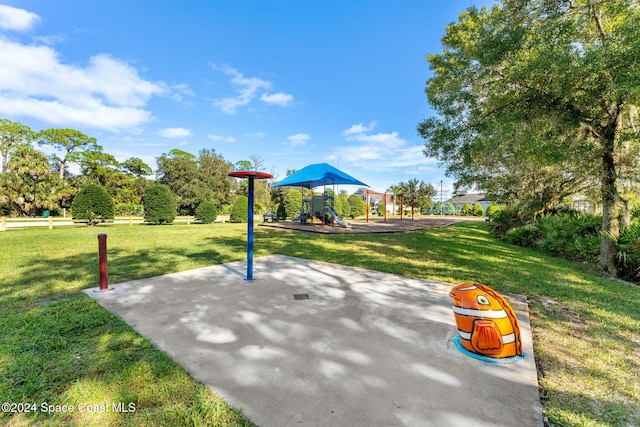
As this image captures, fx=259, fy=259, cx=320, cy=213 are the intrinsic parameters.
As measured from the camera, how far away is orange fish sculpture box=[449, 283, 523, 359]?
219cm

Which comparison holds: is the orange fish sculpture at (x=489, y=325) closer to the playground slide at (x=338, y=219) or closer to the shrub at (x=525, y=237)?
the shrub at (x=525, y=237)

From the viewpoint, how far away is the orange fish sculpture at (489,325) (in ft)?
7.18

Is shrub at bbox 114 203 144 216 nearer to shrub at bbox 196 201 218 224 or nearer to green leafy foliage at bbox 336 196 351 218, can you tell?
shrub at bbox 196 201 218 224

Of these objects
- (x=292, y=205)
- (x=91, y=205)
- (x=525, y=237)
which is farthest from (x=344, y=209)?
(x=91, y=205)

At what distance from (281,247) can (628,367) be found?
711 centimetres

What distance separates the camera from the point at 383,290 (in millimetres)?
4012

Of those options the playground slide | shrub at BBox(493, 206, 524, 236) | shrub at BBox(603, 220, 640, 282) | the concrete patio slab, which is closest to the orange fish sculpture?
the concrete patio slab

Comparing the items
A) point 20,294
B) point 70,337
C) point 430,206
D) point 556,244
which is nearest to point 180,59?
point 20,294

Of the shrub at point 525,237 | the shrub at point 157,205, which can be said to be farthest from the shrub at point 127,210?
the shrub at point 525,237

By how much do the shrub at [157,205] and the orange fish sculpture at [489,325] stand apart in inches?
721

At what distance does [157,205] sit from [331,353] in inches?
700

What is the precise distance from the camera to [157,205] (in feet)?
54.2

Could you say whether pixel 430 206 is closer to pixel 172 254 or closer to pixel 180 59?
pixel 180 59

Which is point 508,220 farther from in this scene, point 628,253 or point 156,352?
point 156,352
